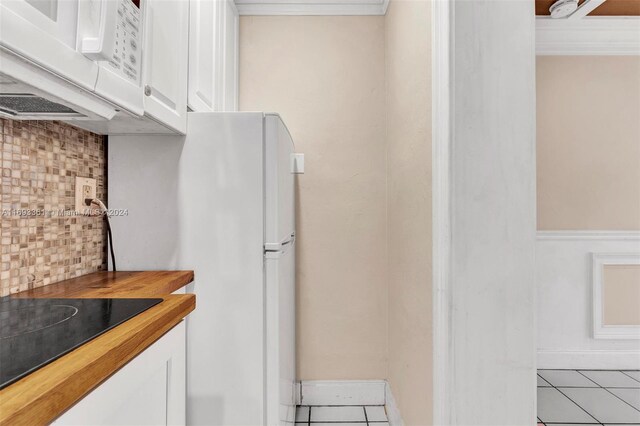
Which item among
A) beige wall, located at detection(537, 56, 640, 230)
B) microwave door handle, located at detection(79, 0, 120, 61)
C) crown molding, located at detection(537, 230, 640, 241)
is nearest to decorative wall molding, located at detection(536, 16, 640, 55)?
beige wall, located at detection(537, 56, 640, 230)

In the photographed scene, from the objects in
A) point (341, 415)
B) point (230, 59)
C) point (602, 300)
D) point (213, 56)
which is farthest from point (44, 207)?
point (602, 300)

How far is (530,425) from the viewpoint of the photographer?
1098 mm

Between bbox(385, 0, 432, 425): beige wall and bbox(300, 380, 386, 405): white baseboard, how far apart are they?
14 centimetres

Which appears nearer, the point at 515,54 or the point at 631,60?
the point at 515,54

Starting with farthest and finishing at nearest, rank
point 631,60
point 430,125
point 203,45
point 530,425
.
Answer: point 631,60 < point 203,45 < point 430,125 < point 530,425

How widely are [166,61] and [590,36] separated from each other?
9.53 feet

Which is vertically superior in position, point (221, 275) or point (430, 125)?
point (430, 125)

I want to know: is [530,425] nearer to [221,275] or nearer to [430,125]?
[430,125]

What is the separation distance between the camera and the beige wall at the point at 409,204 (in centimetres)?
137

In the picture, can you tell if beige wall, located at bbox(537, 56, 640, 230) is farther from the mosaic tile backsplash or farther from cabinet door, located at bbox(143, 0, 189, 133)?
the mosaic tile backsplash

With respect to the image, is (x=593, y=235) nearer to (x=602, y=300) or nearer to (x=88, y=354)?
(x=602, y=300)

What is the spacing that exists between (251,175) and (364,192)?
1022mm

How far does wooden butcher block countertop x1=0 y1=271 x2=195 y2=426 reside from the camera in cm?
44

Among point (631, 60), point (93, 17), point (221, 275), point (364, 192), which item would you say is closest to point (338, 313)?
point (364, 192)
